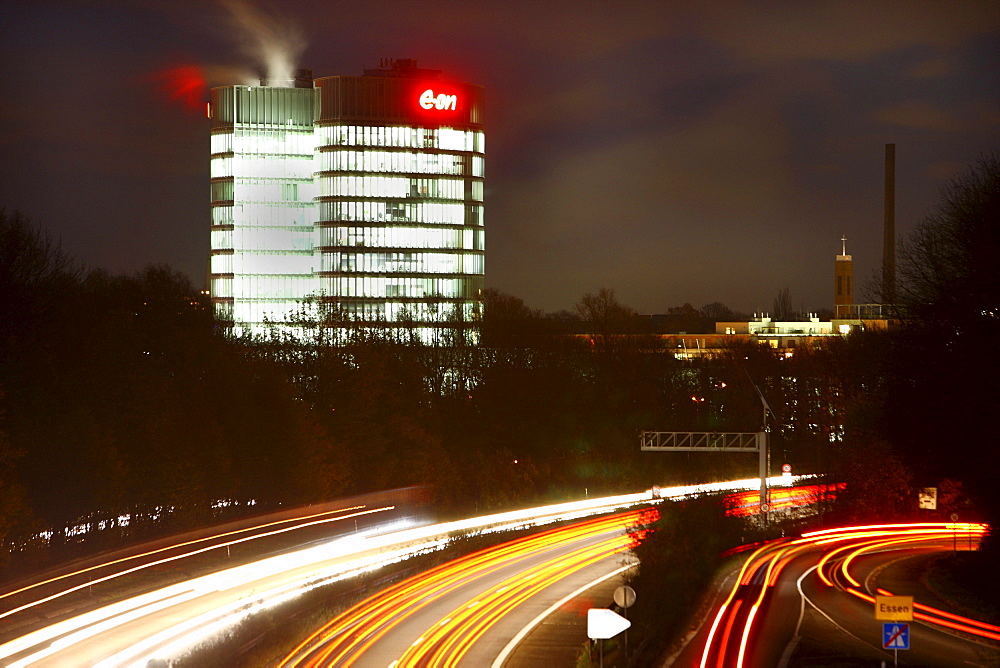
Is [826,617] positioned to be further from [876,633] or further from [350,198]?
[350,198]

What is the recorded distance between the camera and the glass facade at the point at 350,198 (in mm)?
143750

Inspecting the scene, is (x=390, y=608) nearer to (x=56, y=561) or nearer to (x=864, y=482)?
(x=56, y=561)

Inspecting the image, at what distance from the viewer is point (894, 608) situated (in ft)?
63.1

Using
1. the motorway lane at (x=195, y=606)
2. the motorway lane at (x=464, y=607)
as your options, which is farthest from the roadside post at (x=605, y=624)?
the motorway lane at (x=195, y=606)

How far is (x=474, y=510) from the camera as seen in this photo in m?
65.9

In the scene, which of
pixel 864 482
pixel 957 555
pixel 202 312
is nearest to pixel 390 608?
pixel 957 555

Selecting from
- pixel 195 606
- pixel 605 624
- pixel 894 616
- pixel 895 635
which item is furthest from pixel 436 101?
pixel 894 616

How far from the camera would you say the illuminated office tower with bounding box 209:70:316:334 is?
147 metres

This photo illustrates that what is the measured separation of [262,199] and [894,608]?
450 feet

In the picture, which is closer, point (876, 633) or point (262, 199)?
point (876, 633)

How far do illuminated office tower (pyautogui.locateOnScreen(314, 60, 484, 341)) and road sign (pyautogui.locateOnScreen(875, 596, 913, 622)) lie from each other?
124097 millimetres

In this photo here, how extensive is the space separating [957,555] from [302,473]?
31.4 meters

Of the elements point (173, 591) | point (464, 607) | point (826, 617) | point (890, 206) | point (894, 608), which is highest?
point (890, 206)

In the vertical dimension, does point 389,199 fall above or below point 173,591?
above
